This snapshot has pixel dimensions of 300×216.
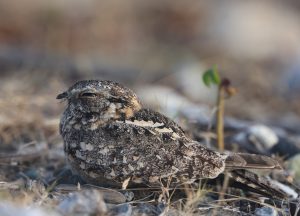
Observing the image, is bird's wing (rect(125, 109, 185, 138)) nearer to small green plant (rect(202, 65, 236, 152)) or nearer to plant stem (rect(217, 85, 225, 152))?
small green plant (rect(202, 65, 236, 152))

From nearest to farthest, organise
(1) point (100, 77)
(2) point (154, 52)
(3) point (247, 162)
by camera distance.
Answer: (3) point (247, 162) → (1) point (100, 77) → (2) point (154, 52)

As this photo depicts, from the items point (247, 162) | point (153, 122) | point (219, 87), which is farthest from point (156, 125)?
point (219, 87)

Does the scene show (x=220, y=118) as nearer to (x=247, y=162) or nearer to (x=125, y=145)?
(x=247, y=162)

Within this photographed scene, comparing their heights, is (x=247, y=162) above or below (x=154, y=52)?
below

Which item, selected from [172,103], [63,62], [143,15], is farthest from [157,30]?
[172,103]

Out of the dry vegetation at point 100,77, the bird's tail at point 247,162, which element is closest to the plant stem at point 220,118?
the dry vegetation at point 100,77

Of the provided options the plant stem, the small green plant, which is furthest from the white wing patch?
the plant stem

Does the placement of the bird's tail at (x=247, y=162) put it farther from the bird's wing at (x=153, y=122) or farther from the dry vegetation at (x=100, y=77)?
the bird's wing at (x=153, y=122)
